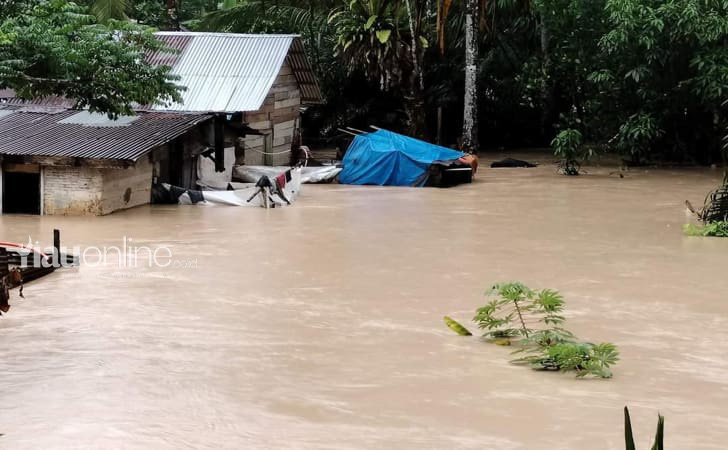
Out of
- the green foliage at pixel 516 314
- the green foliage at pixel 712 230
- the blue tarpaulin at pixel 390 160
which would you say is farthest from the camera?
the blue tarpaulin at pixel 390 160

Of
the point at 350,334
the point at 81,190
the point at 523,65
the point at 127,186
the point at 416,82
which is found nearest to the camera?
the point at 350,334

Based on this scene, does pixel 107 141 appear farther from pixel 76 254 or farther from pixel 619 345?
pixel 619 345

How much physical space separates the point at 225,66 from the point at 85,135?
14.6 feet

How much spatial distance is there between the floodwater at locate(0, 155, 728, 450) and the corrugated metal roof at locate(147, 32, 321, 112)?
340 cm

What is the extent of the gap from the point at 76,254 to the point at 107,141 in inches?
164

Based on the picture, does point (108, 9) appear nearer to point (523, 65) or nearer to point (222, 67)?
point (222, 67)

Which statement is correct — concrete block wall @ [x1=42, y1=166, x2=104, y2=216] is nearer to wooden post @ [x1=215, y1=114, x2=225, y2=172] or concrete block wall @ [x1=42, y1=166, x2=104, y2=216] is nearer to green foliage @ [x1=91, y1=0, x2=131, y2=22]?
wooden post @ [x1=215, y1=114, x2=225, y2=172]

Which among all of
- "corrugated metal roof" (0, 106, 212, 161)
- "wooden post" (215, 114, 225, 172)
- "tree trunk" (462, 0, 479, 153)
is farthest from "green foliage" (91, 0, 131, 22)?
"tree trunk" (462, 0, 479, 153)

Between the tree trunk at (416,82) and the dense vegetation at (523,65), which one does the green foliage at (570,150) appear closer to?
the dense vegetation at (523,65)

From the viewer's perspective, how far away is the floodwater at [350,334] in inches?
298

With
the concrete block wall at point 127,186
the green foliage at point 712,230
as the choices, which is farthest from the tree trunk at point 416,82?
the green foliage at point 712,230

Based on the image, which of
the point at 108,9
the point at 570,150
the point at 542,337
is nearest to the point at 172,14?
the point at 108,9

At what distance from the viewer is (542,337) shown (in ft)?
31.3

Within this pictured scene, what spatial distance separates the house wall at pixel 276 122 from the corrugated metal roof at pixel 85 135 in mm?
2858
